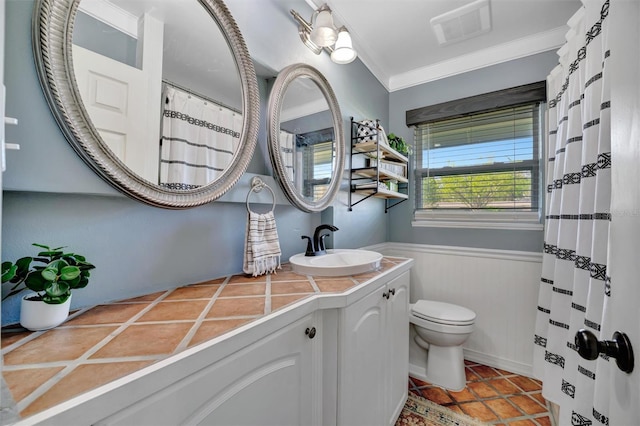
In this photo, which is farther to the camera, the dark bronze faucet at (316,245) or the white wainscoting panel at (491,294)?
the white wainscoting panel at (491,294)

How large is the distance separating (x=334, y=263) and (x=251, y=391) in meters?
0.87

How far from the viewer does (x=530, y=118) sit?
199cm

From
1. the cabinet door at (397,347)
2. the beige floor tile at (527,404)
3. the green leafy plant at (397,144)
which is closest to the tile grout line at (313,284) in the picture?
the cabinet door at (397,347)

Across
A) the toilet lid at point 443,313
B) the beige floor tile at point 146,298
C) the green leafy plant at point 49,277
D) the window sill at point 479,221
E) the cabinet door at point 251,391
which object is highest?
the window sill at point 479,221

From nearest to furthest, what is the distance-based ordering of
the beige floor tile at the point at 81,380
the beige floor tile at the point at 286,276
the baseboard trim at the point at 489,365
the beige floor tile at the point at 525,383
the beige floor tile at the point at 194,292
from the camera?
the beige floor tile at the point at 81,380
the beige floor tile at the point at 194,292
the beige floor tile at the point at 286,276
the beige floor tile at the point at 525,383
the baseboard trim at the point at 489,365

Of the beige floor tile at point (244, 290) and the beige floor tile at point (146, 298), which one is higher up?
the beige floor tile at point (244, 290)

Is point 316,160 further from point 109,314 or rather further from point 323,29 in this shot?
point 109,314

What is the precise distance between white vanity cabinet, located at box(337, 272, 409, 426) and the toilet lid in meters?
0.35

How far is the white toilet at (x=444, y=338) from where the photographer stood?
171 centimetres

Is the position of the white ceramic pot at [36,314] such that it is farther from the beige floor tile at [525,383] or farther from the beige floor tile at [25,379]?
the beige floor tile at [525,383]

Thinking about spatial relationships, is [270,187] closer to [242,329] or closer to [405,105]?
[242,329]

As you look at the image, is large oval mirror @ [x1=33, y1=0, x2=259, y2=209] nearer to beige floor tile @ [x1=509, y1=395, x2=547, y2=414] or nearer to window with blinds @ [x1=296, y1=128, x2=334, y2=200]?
window with blinds @ [x1=296, y1=128, x2=334, y2=200]

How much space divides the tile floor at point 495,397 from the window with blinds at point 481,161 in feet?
3.93

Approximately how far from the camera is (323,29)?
52.0 inches
